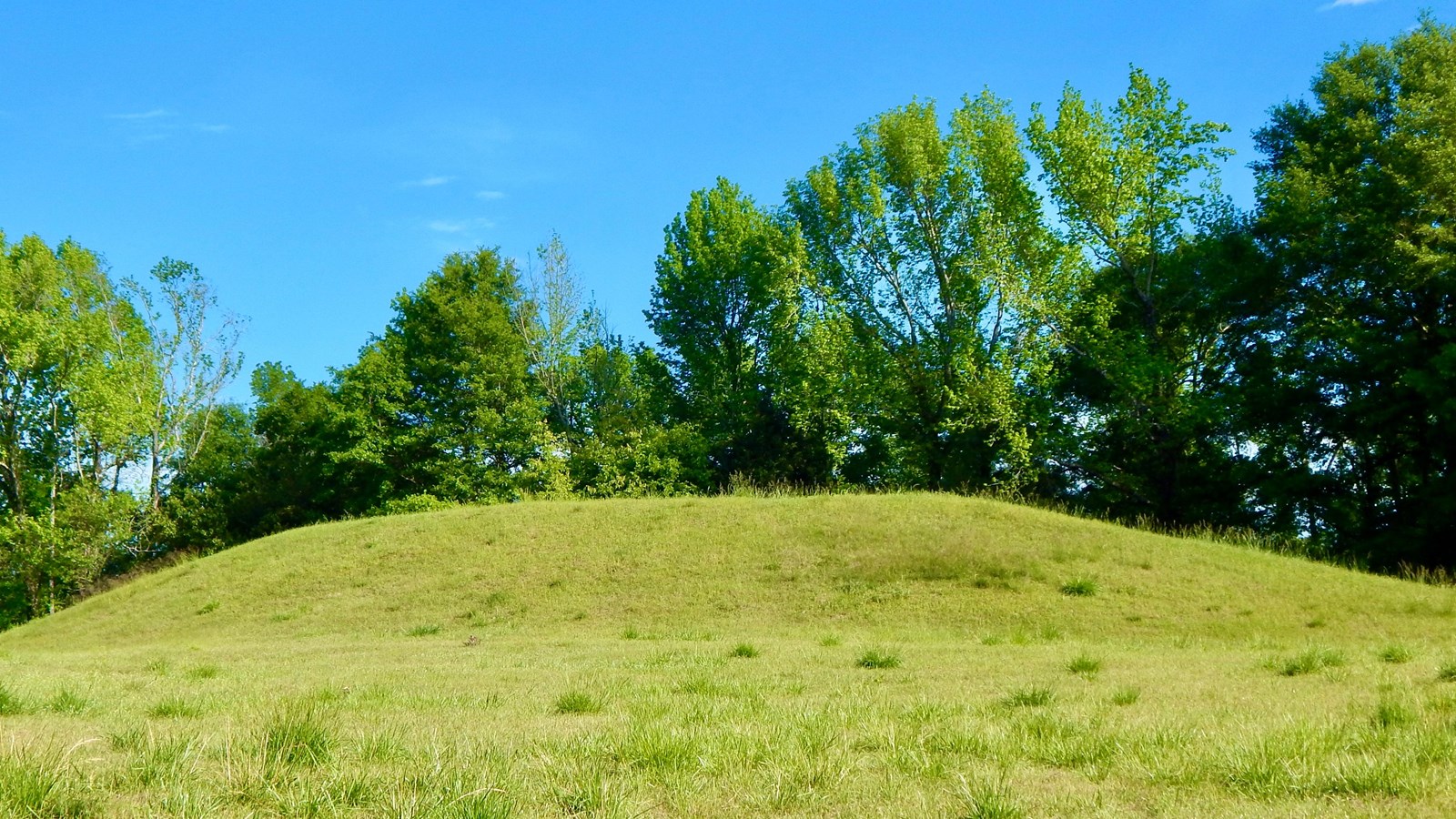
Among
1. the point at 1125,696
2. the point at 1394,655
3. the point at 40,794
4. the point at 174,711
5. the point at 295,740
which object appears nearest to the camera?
the point at 40,794

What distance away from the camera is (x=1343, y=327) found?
30500 millimetres

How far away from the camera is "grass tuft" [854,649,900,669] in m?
10.8

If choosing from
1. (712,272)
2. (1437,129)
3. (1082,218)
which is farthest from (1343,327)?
(712,272)

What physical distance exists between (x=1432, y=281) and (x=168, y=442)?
181 ft

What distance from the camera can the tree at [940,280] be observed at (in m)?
37.1

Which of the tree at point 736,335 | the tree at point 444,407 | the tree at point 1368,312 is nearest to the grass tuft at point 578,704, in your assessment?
the tree at point 1368,312

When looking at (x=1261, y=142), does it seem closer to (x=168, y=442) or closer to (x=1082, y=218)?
(x=1082, y=218)

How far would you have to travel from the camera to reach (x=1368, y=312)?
103ft

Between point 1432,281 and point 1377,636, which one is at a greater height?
point 1432,281

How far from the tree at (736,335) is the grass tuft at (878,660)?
99.5ft

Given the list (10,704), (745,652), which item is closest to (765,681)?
(745,652)

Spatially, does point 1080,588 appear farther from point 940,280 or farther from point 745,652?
point 940,280

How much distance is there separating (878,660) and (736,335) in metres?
35.9

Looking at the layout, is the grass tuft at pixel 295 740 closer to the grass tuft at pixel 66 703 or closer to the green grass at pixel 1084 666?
the grass tuft at pixel 66 703
